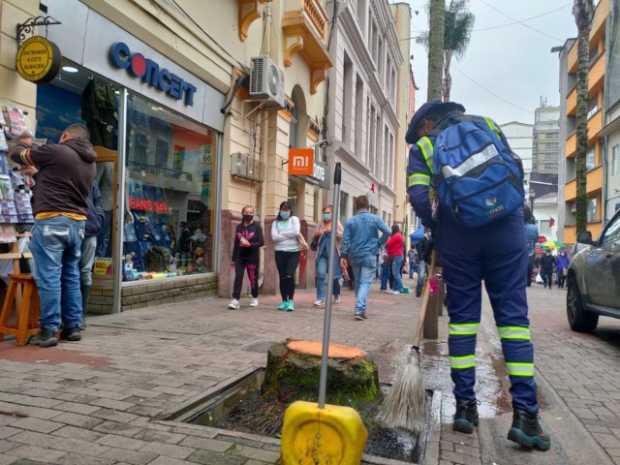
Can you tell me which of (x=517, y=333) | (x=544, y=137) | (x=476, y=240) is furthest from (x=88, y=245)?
(x=544, y=137)

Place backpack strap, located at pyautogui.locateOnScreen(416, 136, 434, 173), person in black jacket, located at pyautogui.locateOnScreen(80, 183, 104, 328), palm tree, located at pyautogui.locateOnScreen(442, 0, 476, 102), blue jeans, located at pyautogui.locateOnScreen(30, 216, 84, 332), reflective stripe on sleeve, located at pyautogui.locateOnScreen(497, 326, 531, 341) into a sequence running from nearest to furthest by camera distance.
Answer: reflective stripe on sleeve, located at pyautogui.locateOnScreen(497, 326, 531, 341) → backpack strap, located at pyautogui.locateOnScreen(416, 136, 434, 173) → blue jeans, located at pyautogui.locateOnScreen(30, 216, 84, 332) → person in black jacket, located at pyautogui.locateOnScreen(80, 183, 104, 328) → palm tree, located at pyautogui.locateOnScreen(442, 0, 476, 102)

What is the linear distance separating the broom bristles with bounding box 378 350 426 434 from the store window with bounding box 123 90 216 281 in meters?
5.41

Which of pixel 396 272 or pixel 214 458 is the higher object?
pixel 396 272

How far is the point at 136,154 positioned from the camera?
8.13 meters

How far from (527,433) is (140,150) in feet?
22.5

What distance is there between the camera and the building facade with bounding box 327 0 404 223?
656 inches

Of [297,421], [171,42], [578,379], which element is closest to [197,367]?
[297,421]

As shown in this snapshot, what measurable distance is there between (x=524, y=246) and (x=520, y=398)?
866 millimetres

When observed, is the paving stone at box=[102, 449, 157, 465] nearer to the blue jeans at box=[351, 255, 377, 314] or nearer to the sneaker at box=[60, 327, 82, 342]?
the sneaker at box=[60, 327, 82, 342]

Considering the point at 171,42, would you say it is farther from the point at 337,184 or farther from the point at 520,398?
the point at 520,398

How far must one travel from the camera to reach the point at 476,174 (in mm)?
3098

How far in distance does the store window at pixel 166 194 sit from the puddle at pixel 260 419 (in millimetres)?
4596

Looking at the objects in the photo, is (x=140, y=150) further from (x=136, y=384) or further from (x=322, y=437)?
(x=322, y=437)

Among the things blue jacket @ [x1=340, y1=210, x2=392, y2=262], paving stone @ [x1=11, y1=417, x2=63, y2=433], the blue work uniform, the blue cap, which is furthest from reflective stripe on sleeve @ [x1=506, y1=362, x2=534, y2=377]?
blue jacket @ [x1=340, y1=210, x2=392, y2=262]
